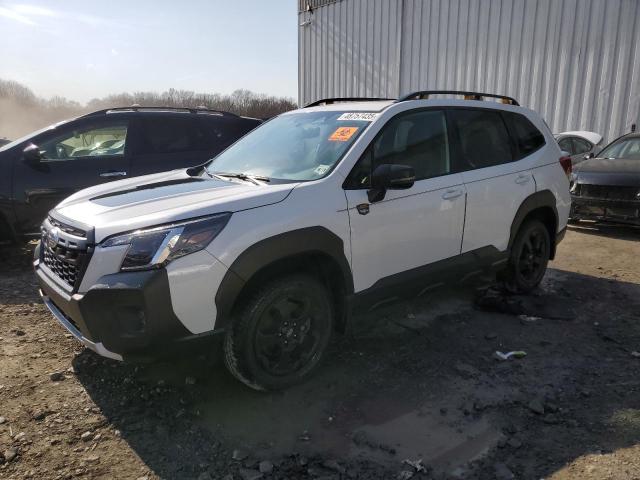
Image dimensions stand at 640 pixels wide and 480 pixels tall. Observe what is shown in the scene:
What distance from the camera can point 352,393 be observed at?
3074 mm

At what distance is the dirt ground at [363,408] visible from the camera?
2.43 m

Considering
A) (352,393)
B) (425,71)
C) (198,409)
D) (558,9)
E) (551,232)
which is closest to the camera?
(198,409)

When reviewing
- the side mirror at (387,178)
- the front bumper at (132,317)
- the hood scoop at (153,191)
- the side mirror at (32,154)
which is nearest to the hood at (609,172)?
the side mirror at (387,178)

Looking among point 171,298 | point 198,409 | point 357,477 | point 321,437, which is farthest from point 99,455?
point 357,477

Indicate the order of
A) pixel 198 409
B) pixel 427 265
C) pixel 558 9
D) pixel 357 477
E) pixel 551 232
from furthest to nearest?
pixel 558 9, pixel 551 232, pixel 427 265, pixel 198 409, pixel 357 477

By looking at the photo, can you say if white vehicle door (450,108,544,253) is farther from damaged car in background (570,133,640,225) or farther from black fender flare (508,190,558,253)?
damaged car in background (570,133,640,225)

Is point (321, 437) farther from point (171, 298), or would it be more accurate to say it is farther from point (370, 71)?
point (370, 71)

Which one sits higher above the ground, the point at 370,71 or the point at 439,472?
the point at 370,71

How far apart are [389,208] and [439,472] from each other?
158 centimetres

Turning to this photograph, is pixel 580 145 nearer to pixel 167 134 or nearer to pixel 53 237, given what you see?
pixel 167 134

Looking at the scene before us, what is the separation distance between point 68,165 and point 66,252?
3.16 m

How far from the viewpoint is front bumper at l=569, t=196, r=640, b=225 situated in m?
6.93

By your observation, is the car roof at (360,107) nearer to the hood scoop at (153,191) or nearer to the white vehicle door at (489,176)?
the white vehicle door at (489,176)

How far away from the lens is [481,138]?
4.12m
